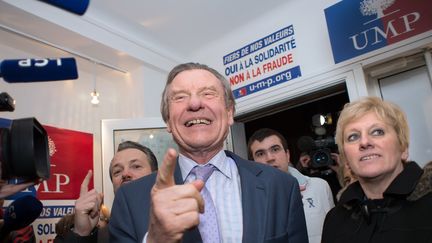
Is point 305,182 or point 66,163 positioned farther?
point 66,163

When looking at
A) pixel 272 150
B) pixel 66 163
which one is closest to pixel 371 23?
pixel 272 150

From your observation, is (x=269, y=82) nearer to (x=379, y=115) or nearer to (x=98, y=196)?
(x=379, y=115)

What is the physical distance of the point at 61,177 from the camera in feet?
8.79

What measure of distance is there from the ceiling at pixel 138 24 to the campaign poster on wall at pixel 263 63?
23cm

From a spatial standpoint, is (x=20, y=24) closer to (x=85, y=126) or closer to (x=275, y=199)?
(x=85, y=126)

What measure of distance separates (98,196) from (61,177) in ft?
5.10

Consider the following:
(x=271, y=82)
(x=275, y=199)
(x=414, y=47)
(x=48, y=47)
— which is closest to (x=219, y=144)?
(x=275, y=199)

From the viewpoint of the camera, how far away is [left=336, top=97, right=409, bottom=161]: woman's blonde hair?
4.11ft

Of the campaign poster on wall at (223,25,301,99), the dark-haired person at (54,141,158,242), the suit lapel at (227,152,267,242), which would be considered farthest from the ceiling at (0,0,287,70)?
the suit lapel at (227,152,267,242)

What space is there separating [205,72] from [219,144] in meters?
0.25

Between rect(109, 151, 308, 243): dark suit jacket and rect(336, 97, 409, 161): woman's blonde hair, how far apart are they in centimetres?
43

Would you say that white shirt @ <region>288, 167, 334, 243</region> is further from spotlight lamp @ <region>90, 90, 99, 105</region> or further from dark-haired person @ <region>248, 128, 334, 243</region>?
spotlight lamp @ <region>90, 90, 99, 105</region>

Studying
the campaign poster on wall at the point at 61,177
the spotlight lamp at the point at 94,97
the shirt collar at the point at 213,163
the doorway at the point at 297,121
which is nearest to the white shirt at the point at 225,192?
the shirt collar at the point at 213,163

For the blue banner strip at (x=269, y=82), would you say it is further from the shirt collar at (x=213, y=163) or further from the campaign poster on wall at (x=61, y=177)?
the shirt collar at (x=213, y=163)
